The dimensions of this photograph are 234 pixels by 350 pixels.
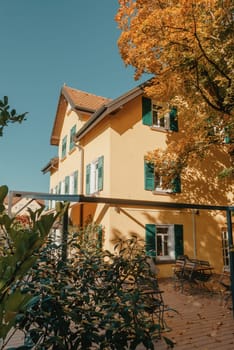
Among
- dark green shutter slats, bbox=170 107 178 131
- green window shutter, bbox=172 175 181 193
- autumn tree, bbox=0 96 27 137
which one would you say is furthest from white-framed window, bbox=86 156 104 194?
autumn tree, bbox=0 96 27 137

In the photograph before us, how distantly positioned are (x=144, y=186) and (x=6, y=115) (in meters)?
11.8

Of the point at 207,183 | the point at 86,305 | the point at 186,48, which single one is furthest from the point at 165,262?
the point at 86,305

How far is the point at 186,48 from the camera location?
9.17m

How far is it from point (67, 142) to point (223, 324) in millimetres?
15085

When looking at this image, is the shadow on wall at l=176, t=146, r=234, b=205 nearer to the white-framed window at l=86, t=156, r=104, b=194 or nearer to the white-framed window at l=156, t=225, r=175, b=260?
the white-framed window at l=156, t=225, r=175, b=260

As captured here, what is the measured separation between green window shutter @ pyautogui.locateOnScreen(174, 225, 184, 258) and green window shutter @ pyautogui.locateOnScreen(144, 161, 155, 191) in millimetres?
2345

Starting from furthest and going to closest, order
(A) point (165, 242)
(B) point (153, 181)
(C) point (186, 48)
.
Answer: (B) point (153, 181)
(A) point (165, 242)
(C) point (186, 48)

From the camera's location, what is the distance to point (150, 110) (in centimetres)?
1394

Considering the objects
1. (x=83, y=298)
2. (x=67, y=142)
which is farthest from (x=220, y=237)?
(x=83, y=298)

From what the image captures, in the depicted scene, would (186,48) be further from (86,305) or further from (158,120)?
(86,305)

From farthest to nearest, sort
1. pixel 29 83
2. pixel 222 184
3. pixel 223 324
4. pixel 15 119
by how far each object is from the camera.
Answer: pixel 222 184
pixel 29 83
pixel 223 324
pixel 15 119

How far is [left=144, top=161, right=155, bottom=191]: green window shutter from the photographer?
13117 millimetres

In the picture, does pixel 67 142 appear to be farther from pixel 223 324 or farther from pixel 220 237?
pixel 223 324

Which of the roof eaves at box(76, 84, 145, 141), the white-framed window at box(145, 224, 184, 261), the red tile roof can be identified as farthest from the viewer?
the red tile roof
